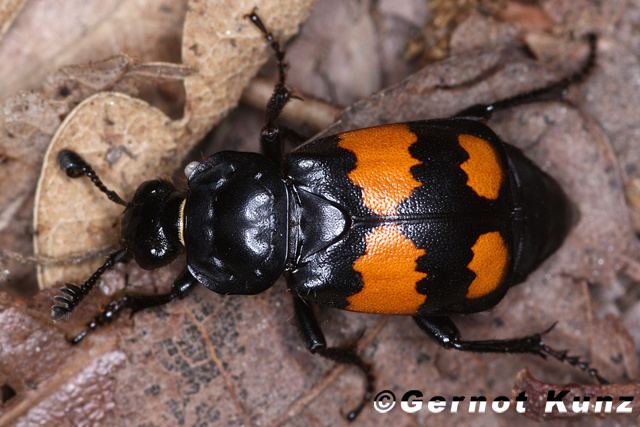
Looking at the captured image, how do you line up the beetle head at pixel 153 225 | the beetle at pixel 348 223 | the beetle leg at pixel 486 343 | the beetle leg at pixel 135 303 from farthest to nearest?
1. the beetle leg at pixel 486 343
2. the beetle leg at pixel 135 303
3. the beetle head at pixel 153 225
4. the beetle at pixel 348 223

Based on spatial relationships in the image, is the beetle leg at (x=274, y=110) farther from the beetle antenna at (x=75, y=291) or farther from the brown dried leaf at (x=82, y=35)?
the beetle antenna at (x=75, y=291)

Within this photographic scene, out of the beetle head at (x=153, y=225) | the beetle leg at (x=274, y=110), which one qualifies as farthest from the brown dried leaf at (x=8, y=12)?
the beetle leg at (x=274, y=110)

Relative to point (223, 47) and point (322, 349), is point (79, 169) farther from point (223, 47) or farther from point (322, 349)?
point (322, 349)

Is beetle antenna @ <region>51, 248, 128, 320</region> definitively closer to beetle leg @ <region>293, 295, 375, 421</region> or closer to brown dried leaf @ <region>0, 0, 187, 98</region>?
beetle leg @ <region>293, 295, 375, 421</region>

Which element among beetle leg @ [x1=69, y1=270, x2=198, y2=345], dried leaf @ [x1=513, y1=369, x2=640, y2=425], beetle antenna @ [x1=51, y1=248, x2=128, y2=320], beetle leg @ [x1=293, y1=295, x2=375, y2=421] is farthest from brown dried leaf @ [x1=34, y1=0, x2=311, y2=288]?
dried leaf @ [x1=513, y1=369, x2=640, y2=425]

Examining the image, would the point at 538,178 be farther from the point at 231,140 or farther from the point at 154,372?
the point at 154,372

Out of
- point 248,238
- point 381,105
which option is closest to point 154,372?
point 248,238

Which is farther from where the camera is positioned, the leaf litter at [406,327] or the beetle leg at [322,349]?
the beetle leg at [322,349]
